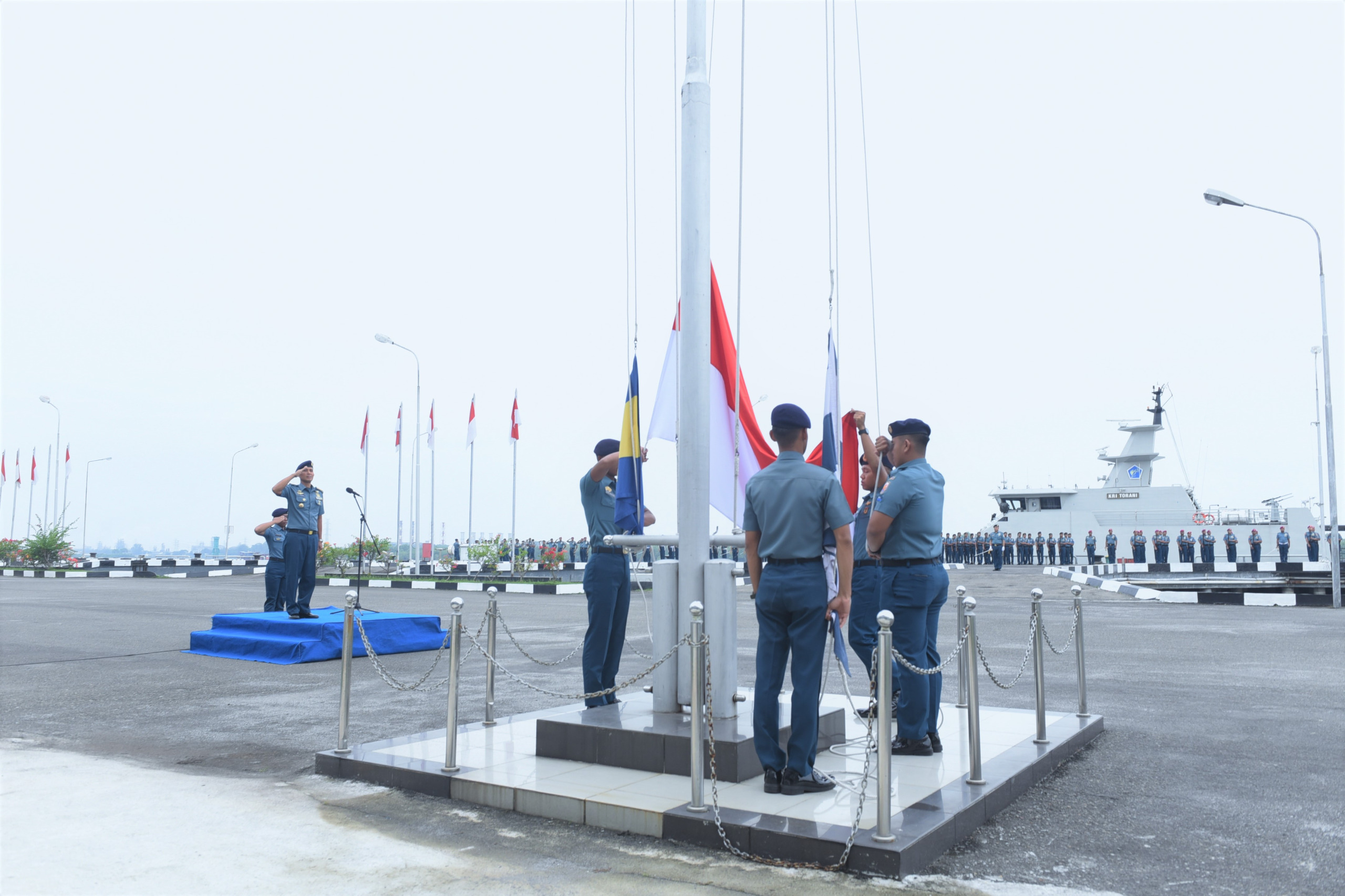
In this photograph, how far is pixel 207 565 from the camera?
38.9 meters

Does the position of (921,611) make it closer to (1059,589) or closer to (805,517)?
(805,517)

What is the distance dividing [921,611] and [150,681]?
7497 millimetres

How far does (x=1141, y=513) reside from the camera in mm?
40562

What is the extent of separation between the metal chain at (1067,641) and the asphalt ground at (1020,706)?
0.89ft

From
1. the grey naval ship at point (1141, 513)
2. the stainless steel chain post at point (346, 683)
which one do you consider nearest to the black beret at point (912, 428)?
the stainless steel chain post at point (346, 683)

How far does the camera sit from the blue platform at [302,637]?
10.3m

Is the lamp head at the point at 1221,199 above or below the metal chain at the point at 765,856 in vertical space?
above

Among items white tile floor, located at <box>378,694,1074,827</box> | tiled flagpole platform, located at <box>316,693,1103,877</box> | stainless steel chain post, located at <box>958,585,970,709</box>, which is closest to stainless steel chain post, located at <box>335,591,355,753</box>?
tiled flagpole platform, located at <box>316,693,1103,877</box>

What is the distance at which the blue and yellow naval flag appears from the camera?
625 cm

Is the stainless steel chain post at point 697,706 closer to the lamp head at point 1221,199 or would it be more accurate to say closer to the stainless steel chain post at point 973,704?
the stainless steel chain post at point 973,704

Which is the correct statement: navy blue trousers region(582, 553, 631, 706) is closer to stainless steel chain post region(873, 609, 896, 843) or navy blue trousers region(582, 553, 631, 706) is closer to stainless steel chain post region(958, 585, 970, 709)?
stainless steel chain post region(958, 585, 970, 709)

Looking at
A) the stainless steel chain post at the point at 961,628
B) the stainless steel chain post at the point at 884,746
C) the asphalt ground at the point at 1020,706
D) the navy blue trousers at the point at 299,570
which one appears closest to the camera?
the stainless steel chain post at the point at 884,746

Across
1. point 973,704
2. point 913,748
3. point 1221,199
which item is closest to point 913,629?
point 913,748

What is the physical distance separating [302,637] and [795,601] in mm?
7711
